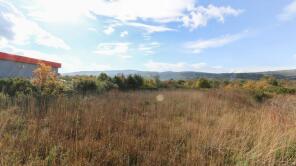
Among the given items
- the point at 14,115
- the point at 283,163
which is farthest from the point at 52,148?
Result: the point at 283,163

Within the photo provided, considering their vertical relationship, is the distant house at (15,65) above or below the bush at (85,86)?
above

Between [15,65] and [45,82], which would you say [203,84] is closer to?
[15,65]

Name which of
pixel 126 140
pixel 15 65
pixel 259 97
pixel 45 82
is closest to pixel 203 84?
pixel 259 97

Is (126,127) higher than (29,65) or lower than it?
lower

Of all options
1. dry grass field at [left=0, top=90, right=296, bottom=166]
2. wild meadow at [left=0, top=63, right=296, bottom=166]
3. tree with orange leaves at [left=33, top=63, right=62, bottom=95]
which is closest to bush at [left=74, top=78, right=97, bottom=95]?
tree with orange leaves at [left=33, top=63, right=62, bottom=95]

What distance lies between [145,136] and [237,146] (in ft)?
4.77

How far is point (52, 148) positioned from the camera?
2848 mm

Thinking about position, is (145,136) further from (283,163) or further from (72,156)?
(283,163)

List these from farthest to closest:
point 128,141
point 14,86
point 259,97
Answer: point 259,97 < point 14,86 < point 128,141

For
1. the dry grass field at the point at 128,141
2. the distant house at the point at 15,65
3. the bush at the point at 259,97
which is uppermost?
the distant house at the point at 15,65

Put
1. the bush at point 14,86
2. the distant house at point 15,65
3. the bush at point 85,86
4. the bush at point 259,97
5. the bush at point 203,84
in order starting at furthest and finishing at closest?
1. the bush at point 203,84
2. the distant house at point 15,65
3. the bush at point 259,97
4. the bush at point 85,86
5. the bush at point 14,86

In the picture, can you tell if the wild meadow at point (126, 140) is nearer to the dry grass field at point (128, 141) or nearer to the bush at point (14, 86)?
the dry grass field at point (128, 141)

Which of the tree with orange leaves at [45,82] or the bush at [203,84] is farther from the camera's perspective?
A: the bush at [203,84]

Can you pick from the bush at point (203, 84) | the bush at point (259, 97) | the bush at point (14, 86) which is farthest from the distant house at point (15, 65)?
the bush at point (203, 84)
